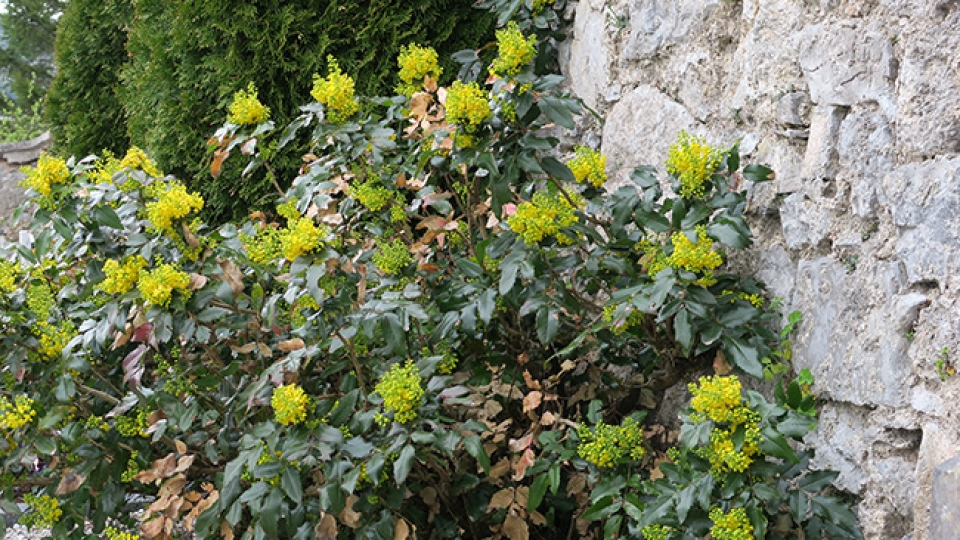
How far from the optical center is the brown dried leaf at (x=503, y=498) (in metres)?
2.23

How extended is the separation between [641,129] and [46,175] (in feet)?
5.25

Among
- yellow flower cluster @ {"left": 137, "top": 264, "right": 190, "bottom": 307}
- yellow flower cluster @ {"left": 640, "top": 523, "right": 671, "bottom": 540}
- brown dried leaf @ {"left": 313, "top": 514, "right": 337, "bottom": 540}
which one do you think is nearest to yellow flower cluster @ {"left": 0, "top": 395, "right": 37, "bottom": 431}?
yellow flower cluster @ {"left": 137, "top": 264, "right": 190, "bottom": 307}

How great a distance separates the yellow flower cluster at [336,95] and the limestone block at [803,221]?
1.12 metres

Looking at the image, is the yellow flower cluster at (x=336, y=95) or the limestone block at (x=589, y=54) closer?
the yellow flower cluster at (x=336, y=95)

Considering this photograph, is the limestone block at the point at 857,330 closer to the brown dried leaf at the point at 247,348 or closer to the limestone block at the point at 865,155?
the limestone block at the point at 865,155

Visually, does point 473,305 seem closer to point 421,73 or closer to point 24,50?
point 421,73

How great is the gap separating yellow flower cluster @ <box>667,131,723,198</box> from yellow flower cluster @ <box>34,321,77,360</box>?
4.92ft

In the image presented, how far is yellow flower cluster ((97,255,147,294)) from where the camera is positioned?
205cm

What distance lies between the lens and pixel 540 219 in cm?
207

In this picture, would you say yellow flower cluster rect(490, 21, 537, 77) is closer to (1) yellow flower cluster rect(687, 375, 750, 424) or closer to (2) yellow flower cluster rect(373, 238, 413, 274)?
(2) yellow flower cluster rect(373, 238, 413, 274)

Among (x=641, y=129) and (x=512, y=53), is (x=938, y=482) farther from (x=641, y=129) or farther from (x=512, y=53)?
(x=641, y=129)

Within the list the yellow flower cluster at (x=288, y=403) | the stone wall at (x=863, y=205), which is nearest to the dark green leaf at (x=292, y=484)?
the yellow flower cluster at (x=288, y=403)

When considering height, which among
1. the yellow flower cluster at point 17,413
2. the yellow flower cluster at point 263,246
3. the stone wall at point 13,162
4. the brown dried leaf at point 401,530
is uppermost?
the yellow flower cluster at point 263,246

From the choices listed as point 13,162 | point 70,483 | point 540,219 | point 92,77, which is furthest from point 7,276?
point 13,162
